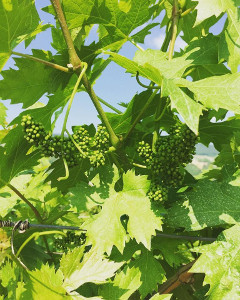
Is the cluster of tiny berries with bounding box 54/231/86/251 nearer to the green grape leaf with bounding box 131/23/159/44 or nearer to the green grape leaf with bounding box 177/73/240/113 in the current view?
the green grape leaf with bounding box 177/73/240/113

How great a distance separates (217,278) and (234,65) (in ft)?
2.79

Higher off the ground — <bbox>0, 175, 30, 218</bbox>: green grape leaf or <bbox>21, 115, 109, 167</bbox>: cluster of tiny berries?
<bbox>21, 115, 109, 167</bbox>: cluster of tiny berries

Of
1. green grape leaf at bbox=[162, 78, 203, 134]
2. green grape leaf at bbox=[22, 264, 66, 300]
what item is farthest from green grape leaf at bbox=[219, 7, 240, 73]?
green grape leaf at bbox=[22, 264, 66, 300]

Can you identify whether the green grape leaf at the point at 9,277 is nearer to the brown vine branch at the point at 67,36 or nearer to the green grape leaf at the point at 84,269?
the green grape leaf at the point at 84,269

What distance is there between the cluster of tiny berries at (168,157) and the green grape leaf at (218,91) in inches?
5.5

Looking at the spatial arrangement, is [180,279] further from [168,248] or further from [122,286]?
[122,286]

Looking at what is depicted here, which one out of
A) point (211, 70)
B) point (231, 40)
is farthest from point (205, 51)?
point (211, 70)

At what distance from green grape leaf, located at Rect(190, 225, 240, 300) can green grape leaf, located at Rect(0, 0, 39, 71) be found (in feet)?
3.57

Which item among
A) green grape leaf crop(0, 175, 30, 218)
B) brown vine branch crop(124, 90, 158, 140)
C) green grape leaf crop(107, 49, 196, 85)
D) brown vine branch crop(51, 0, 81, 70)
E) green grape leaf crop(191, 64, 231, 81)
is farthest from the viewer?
green grape leaf crop(0, 175, 30, 218)

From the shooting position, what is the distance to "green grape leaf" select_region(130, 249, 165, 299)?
156cm

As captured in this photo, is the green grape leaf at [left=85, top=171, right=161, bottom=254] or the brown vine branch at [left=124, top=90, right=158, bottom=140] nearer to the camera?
the green grape leaf at [left=85, top=171, right=161, bottom=254]

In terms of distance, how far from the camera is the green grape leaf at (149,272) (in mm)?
1564

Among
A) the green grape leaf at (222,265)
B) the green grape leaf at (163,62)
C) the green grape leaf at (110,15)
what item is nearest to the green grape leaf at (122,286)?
the green grape leaf at (222,265)

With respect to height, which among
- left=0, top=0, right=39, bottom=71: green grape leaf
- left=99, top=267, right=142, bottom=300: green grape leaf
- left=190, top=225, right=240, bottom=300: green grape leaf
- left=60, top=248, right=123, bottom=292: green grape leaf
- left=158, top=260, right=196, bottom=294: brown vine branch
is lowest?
left=158, top=260, right=196, bottom=294: brown vine branch
